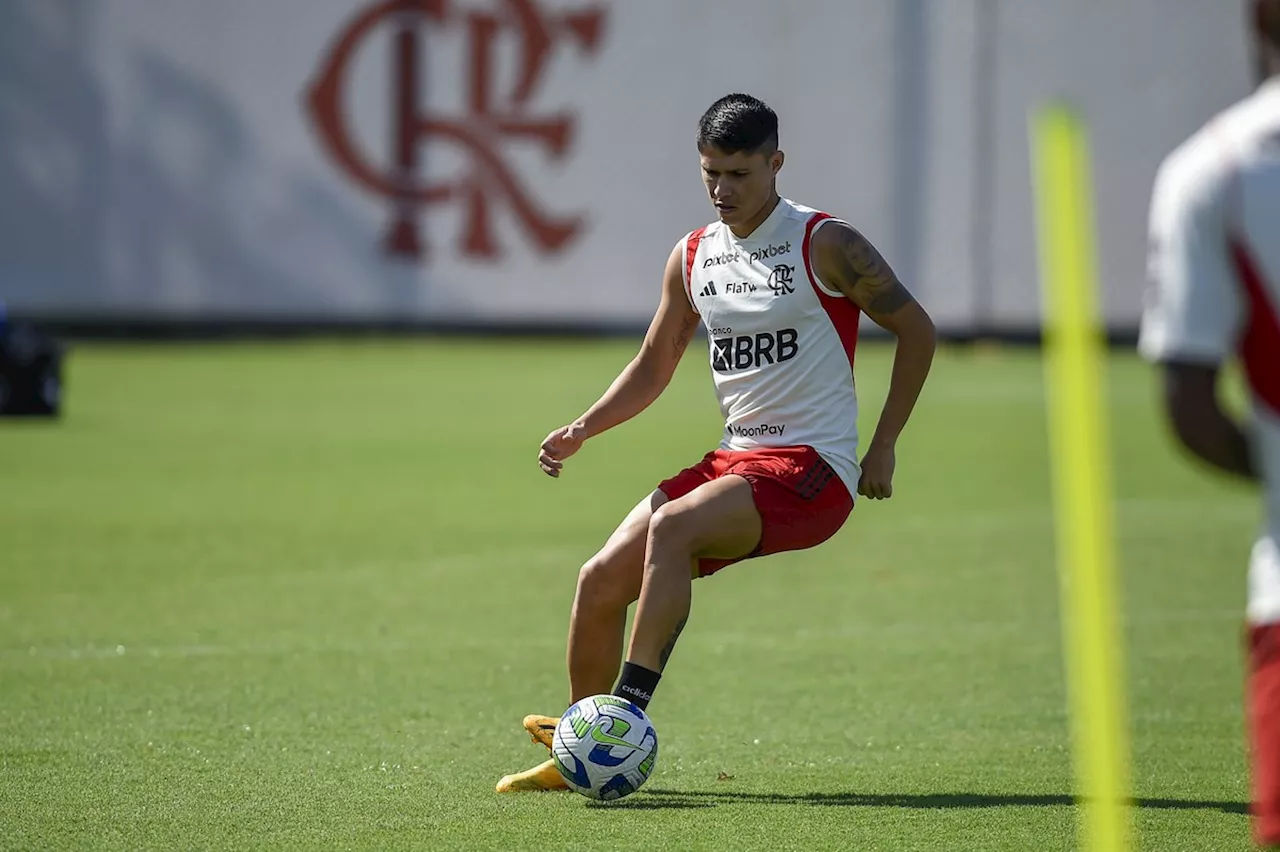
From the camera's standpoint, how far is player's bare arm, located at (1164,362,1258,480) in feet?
10.6

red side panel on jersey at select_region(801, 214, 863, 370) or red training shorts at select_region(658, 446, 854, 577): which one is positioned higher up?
red side panel on jersey at select_region(801, 214, 863, 370)

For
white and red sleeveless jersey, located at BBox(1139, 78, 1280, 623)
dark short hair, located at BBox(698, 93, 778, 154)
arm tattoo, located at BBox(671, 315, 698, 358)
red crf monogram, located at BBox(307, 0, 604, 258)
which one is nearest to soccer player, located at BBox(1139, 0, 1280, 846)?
white and red sleeveless jersey, located at BBox(1139, 78, 1280, 623)

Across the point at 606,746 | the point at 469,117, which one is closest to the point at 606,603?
the point at 606,746

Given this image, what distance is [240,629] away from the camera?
8969 millimetres

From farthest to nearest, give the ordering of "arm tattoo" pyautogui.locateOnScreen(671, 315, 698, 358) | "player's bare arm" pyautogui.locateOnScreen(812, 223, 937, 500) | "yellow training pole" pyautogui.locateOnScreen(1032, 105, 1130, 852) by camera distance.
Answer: "arm tattoo" pyautogui.locateOnScreen(671, 315, 698, 358) → "player's bare arm" pyautogui.locateOnScreen(812, 223, 937, 500) → "yellow training pole" pyautogui.locateOnScreen(1032, 105, 1130, 852)

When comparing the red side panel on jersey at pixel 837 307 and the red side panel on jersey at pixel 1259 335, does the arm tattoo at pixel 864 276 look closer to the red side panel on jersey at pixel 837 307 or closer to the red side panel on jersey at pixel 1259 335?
the red side panel on jersey at pixel 837 307

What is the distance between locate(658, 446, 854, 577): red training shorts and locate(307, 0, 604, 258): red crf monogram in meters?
26.3

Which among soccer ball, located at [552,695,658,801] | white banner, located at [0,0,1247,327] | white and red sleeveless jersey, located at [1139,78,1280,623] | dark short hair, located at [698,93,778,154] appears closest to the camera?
white and red sleeveless jersey, located at [1139,78,1280,623]

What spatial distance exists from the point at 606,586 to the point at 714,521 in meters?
0.47

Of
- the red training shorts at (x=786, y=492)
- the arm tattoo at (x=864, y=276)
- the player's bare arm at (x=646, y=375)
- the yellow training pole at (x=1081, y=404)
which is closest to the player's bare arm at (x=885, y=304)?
the arm tattoo at (x=864, y=276)

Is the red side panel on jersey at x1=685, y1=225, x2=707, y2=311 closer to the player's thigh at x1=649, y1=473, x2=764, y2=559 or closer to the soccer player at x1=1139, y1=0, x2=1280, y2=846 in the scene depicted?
the player's thigh at x1=649, y1=473, x2=764, y2=559

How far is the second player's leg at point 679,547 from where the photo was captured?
5707 millimetres

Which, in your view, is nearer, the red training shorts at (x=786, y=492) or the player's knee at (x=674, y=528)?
the player's knee at (x=674, y=528)

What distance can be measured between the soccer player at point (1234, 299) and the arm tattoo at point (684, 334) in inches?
128
